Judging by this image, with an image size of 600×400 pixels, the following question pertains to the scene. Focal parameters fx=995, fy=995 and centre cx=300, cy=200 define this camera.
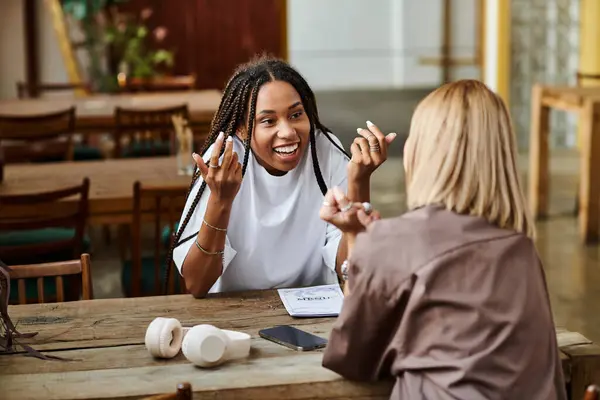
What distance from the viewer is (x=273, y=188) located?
2586 millimetres

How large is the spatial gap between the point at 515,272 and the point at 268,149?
98 cm

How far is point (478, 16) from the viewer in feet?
33.0

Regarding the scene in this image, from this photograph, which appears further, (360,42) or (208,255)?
(360,42)

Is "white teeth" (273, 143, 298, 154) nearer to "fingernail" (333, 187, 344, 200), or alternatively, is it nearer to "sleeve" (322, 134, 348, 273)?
"sleeve" (322, 134, 348, 273)

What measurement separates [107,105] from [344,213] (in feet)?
15.6

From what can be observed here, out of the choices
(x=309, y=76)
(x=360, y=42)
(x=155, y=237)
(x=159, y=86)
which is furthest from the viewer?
(x=360, y=42)

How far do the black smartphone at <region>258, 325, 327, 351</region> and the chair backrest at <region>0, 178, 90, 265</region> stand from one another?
1482 millimetres

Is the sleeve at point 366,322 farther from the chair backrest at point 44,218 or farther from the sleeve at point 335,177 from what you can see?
the chair backrest at point 44,218

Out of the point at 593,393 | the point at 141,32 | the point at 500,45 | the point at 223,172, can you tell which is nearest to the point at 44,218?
the point at 223,172

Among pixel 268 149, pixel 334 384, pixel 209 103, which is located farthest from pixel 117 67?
pixel 334 384

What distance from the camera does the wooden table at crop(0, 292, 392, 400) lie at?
5.91 feet

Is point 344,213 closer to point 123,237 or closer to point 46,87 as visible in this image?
point 123,237

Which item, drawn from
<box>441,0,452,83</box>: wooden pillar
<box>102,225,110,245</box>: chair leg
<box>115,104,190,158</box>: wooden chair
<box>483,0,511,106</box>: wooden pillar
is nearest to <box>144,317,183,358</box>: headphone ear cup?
<box>115,104,190,158</box>: wooden chair

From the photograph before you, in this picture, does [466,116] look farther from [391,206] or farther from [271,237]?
[391,206]
